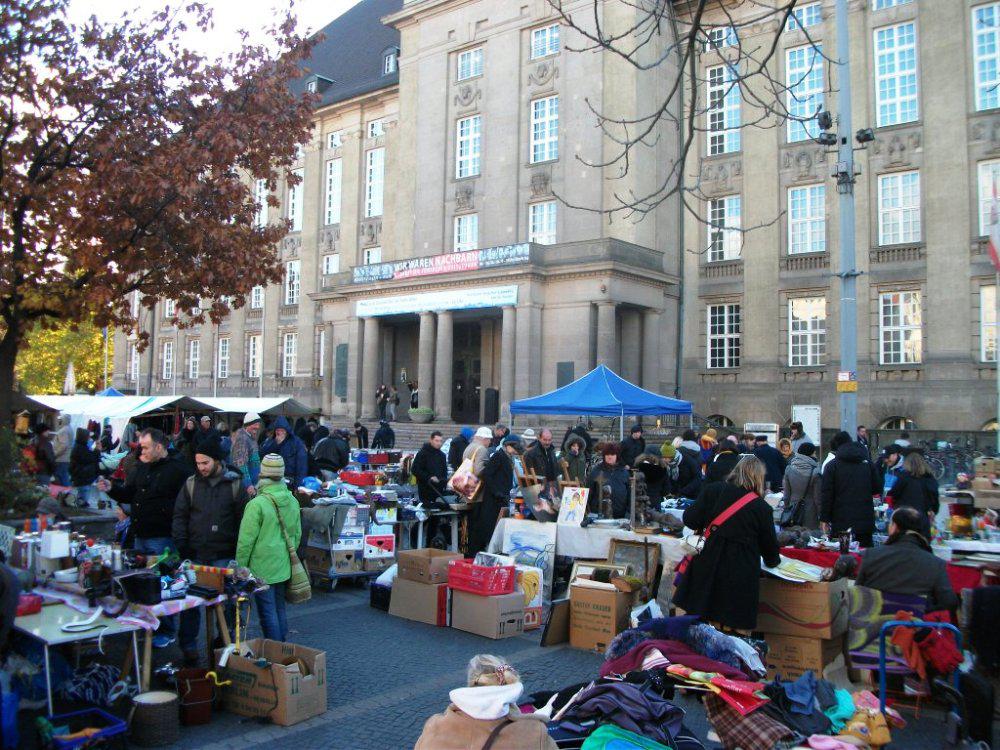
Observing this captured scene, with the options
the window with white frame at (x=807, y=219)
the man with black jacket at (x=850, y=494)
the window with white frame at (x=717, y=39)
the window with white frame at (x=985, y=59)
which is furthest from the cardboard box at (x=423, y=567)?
the window with white frame at (x=985, y=59)

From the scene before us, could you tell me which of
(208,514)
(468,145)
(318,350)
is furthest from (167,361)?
(208,514)

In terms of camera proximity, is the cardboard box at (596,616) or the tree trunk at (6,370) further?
the tree trunk at (6,370)

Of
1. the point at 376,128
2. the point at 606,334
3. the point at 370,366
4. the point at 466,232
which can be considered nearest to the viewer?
the point at 606,334

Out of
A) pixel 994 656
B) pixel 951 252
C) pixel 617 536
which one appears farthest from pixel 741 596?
pixel 951 252

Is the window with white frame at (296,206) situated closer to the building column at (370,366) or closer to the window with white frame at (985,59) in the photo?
the building column at (370,366)

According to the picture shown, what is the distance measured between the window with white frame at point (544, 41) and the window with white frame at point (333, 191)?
601 inches

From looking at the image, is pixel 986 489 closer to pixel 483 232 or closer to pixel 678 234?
pixel 678 234

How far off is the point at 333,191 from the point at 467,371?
54.2 feet

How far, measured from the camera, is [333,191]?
47.2m

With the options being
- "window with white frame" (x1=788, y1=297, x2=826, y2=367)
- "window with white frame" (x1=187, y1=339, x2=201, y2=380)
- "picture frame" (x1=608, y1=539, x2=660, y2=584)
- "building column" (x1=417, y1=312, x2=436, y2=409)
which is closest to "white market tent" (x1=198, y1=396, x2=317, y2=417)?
"building column" (x1=417, y1=312, x2=436, y2=409)

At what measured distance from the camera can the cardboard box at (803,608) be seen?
7066 millimetres

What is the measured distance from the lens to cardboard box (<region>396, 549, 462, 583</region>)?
973 centimetres

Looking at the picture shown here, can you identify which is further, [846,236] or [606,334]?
[606,334]

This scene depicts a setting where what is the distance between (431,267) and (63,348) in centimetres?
3692
